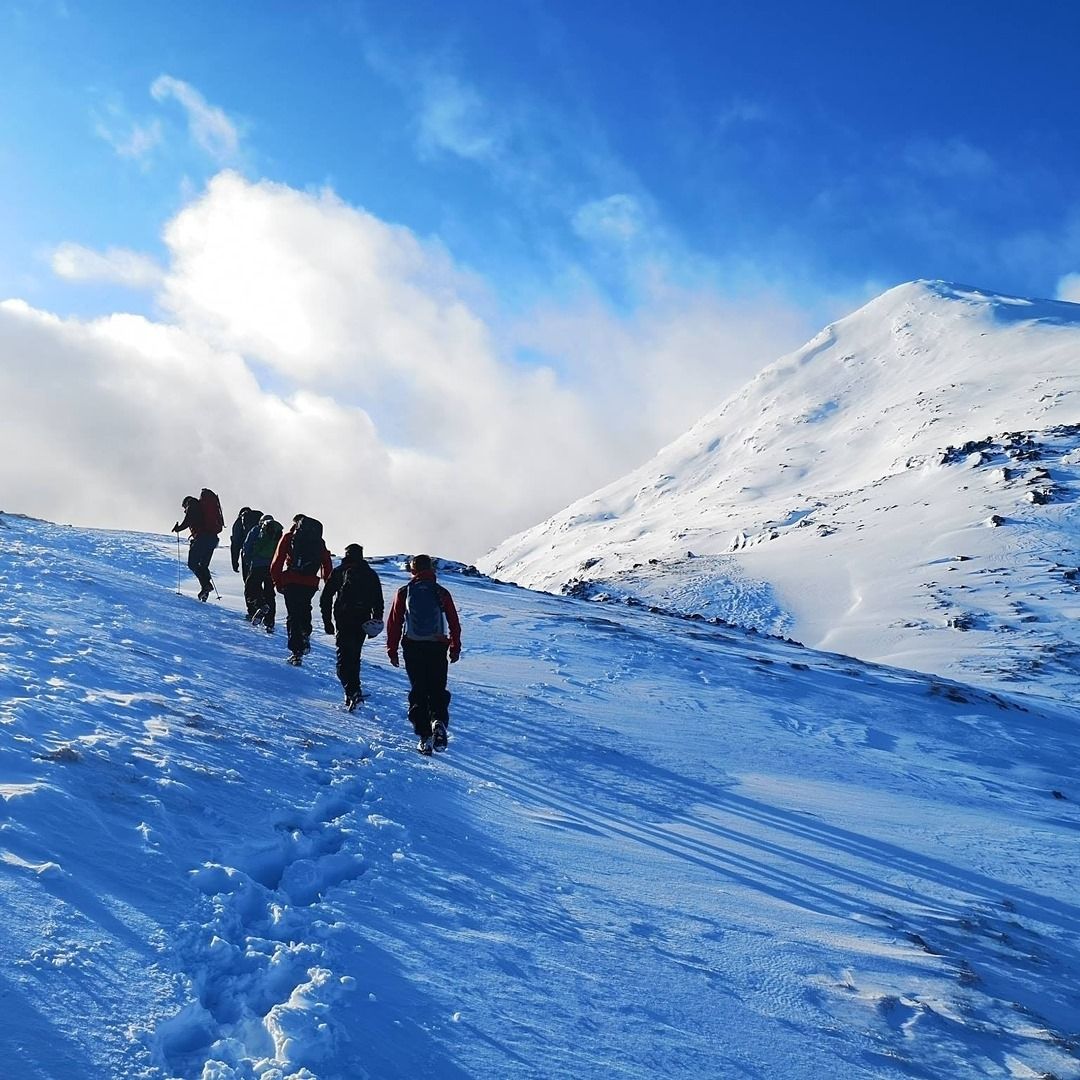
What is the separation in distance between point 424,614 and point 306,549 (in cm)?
403

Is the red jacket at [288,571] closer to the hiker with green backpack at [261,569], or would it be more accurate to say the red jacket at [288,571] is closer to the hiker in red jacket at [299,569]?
the hiker in red jacket at [299,569]

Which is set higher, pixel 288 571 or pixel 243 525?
pixel 243 525

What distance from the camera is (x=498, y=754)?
969cm

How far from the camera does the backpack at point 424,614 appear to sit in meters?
9.52

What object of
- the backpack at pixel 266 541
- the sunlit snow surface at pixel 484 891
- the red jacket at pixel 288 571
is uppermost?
the backpack at pixel 266 541

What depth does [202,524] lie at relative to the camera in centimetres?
1702

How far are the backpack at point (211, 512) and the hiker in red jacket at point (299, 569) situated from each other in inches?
195

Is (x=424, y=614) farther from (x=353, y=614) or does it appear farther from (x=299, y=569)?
(x=299, y=569)

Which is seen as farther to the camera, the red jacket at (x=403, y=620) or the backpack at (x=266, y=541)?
the backpack at (x=266, y=541)

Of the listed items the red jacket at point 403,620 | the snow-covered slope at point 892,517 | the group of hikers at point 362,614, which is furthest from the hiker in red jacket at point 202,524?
the snow-covered slope at point 892,517

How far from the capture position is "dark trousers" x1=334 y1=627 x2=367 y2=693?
1084cm

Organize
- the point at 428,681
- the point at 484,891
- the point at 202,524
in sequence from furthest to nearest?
the point at 202,524, the point at 428,681, the point at 484,891

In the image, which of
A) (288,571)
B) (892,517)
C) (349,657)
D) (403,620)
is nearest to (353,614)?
(349,657)

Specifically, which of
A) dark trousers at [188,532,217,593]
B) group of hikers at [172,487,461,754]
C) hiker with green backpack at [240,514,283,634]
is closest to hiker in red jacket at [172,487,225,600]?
dark trousers at [188,532,217,593]
